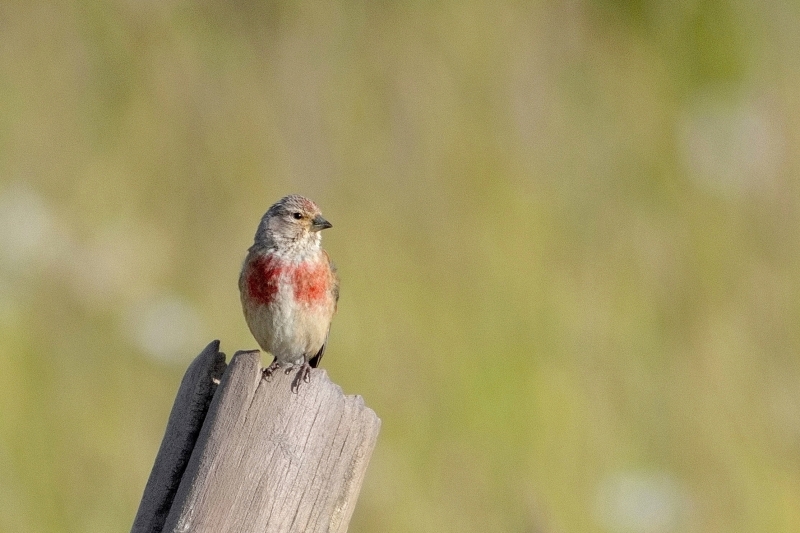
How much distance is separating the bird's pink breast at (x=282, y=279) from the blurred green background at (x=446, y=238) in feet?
4.92

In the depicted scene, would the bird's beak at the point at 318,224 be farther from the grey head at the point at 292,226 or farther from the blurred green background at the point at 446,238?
the blurred green background at the point at 446,238

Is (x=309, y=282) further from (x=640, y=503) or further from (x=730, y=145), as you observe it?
(x=730, y=145)

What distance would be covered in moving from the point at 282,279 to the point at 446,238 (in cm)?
220

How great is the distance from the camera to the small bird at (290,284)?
4.68 meters

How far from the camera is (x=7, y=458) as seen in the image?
19.4ft

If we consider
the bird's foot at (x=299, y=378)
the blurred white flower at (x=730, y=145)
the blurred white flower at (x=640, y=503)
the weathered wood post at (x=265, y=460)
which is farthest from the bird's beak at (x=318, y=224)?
the blurred white flower at (x=730, y=145)

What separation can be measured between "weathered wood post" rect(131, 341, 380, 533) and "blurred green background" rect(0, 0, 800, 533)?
333 cm

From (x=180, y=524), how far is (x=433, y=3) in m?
5.14

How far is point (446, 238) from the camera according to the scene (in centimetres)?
674

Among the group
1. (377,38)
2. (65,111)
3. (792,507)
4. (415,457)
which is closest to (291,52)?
(377,38)

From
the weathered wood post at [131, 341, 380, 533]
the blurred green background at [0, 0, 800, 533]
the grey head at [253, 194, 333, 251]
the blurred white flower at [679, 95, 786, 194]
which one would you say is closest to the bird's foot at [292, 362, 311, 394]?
the weathered wood post at [131, 341, 380, 533]

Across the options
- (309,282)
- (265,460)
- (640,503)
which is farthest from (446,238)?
(265,460)

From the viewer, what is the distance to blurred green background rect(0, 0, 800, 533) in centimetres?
616

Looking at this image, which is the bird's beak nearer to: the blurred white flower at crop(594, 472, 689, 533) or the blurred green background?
the blurred green background
